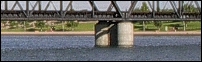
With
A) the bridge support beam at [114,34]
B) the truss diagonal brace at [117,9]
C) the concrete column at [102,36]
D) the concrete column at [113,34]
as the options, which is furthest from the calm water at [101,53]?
the truss diagonal brace at [117,9]

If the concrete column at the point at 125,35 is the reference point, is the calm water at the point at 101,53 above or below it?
below

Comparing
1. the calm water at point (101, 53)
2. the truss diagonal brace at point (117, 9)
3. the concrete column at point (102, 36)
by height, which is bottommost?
the calm water at point (101, 53)

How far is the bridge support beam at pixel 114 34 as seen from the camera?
103500 mm

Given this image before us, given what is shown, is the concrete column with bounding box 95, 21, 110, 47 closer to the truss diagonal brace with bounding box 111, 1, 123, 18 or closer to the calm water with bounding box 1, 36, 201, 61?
the calm water with bounding box 1, 36, 201, 61

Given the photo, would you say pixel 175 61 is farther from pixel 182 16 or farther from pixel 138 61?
pixel 182 16

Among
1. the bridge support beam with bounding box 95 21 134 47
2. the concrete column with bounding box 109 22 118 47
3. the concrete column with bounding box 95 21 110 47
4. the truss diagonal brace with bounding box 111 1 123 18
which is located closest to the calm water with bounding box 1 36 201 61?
the concrete column with bounding box 95 21 110 47

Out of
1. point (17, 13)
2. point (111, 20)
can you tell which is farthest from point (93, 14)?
point (17, 13)

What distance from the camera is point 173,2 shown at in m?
115

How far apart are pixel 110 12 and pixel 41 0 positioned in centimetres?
1114

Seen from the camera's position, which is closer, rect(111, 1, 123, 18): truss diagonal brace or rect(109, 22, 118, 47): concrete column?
rect(109, 22, 118, 47): concrete column

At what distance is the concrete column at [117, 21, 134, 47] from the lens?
103m

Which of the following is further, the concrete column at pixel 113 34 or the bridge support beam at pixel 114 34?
the concrete column at pixel 113 34

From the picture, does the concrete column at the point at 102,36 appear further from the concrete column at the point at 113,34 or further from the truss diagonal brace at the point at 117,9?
the truss diagonal brace at the point at 117,9

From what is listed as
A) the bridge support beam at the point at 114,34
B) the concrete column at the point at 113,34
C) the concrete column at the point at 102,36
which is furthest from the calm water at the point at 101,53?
the concrete column at the point at 113,34
